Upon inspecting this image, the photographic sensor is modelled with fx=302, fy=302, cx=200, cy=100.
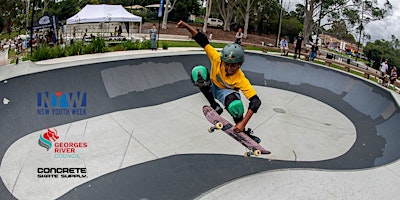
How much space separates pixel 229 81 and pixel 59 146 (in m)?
3.87

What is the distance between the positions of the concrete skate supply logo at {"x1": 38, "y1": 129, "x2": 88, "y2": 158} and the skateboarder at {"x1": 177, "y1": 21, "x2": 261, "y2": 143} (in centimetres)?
295

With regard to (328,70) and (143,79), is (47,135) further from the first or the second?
(328,70)

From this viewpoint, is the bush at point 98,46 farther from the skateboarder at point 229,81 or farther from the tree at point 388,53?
the tree at point 388,53

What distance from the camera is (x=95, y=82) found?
893 centimetres

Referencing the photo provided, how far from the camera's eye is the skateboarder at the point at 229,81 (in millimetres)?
4922

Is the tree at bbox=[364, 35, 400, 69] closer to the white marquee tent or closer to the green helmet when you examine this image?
the white marquee tent

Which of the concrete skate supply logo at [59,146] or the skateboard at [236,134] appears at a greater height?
the skateboard at [236,134]

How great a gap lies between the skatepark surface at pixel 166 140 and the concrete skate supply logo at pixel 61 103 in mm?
35

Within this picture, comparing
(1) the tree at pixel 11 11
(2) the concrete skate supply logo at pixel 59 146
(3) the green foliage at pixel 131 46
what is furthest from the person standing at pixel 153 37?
(2) the concrete skate supply logo at pixel 59 146

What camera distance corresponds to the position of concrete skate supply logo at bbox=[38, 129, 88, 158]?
6074mm

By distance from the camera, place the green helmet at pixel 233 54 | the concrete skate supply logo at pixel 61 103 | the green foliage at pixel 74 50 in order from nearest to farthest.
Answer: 1. the green helmet at pixel 233 54
2. the concrete skate supply logo at pixel 61 103
3. the green foliage at pixel 74 50

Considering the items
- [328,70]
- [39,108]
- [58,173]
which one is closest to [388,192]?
[58,173]

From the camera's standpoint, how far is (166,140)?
279 inches

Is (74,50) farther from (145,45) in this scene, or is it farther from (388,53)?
(388,53)
